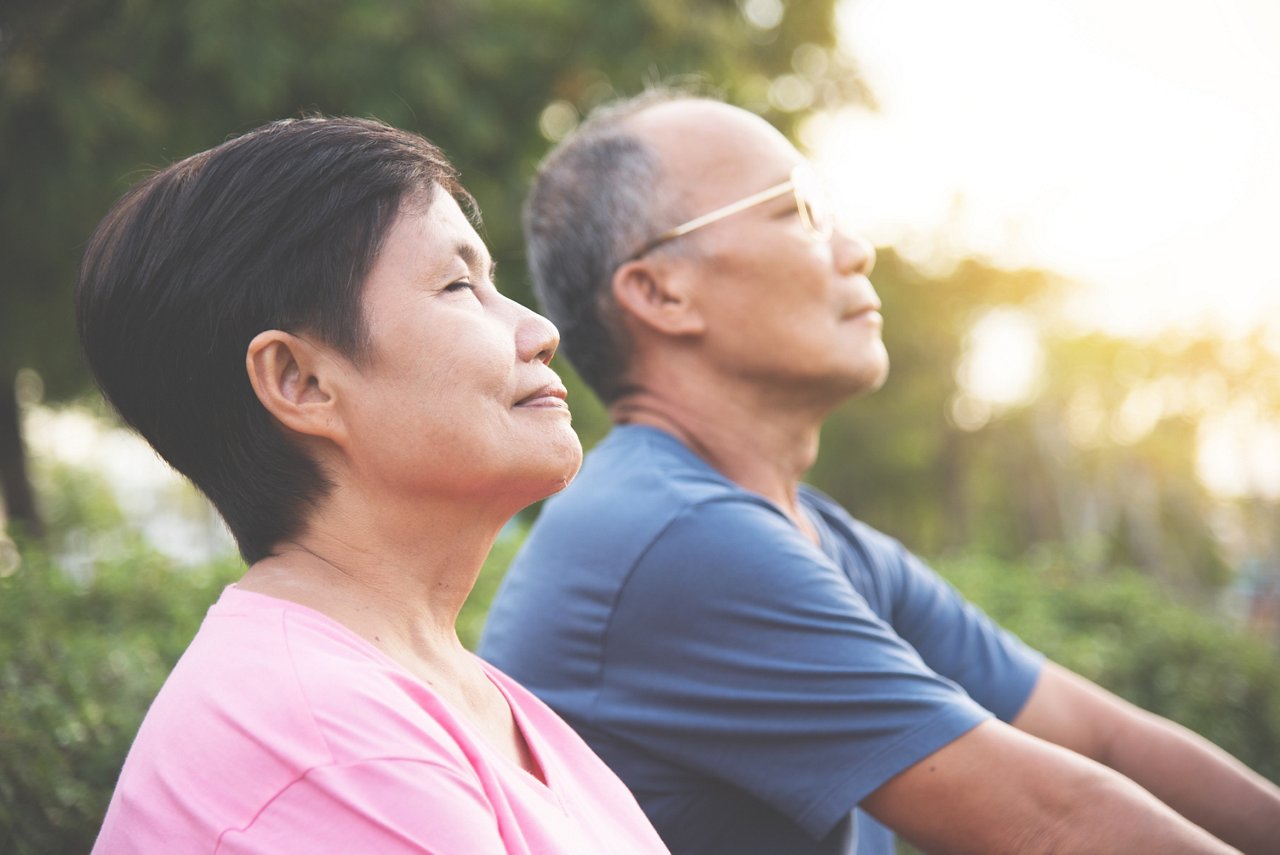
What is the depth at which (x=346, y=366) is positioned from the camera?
1.67 metres

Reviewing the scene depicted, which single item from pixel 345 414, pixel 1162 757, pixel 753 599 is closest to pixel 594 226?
pixel 753 599

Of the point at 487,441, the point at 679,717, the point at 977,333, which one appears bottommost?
the point at 977,333

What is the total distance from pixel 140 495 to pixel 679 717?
38.3 m

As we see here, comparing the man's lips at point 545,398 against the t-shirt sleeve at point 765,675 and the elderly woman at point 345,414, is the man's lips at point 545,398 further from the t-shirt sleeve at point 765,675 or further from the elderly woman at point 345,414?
the t-shirt sleeve at point 765,675

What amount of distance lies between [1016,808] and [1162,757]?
106 centimetres

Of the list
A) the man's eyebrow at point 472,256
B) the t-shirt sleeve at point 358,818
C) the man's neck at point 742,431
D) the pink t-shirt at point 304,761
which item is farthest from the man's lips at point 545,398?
the man's neck at point 742,431

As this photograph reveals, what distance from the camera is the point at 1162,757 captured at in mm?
2891

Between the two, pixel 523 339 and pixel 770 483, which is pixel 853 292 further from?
pixel 523 339

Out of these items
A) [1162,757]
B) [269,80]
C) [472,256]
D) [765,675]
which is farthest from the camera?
[269,80]

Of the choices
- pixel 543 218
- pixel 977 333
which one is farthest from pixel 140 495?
pixel 543 218

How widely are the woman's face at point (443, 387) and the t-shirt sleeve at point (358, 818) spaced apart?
0.48m

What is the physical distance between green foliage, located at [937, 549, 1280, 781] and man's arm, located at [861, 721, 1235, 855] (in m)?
2.68

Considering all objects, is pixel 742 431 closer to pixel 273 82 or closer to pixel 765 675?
pixel 765 675

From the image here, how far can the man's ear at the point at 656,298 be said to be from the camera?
2938 millimetres
